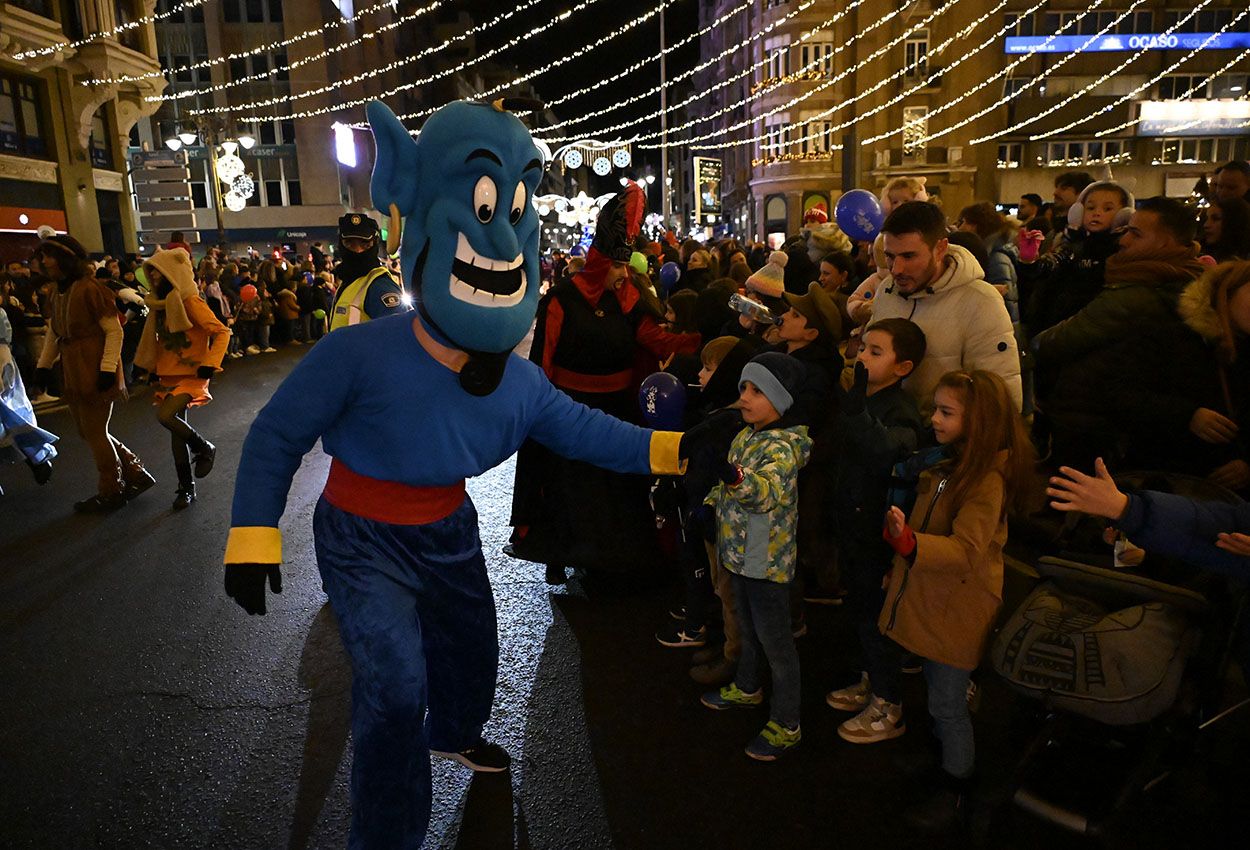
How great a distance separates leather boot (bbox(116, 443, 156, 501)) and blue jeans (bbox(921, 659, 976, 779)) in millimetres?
6580

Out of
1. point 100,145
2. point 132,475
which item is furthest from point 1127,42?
point 132,475

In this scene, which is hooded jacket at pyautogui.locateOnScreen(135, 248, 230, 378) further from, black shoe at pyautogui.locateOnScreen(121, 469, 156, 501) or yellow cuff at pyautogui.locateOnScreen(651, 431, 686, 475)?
yellow cuff at pyautogui.locateOnScreen(651, 431, 686, 475)

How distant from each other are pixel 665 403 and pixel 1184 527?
1844mm

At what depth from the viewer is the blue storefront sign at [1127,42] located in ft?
115

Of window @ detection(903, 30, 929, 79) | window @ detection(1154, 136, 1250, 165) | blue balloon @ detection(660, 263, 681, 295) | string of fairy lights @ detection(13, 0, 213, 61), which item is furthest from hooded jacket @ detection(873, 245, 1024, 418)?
window @ detection(1154, 136, 1250, 165)

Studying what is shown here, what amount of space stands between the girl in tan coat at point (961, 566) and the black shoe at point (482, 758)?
1.50 metres

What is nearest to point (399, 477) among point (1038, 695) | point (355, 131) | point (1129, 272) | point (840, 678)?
point (1038, 695)

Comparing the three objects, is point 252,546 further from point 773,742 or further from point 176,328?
point 176,328

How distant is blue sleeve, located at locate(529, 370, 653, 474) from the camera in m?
2.89

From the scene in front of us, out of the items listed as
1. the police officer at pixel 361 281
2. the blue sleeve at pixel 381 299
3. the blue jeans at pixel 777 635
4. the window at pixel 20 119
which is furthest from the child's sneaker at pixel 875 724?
the window at pixel 20 119

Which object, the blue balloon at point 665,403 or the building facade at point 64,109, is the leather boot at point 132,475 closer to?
the blue balloon at point 665,403

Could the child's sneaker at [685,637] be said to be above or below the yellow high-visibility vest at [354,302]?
below

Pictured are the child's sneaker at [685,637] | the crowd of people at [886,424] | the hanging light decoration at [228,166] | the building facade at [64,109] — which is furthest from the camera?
the hanging light decoration at [228,166]

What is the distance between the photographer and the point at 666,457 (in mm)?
2869
